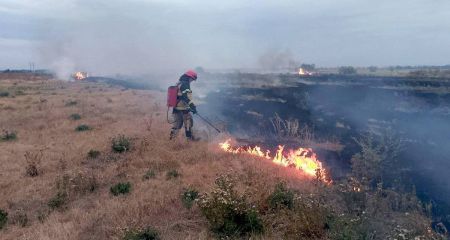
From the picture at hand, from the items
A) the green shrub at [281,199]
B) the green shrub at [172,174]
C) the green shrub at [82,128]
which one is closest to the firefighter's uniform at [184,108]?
the green shrub at [172,174]

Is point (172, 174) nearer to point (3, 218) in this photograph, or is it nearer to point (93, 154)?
point (93, 154)

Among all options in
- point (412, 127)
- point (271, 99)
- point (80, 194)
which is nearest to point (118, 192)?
point (80, 194)

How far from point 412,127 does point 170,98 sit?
11.3 meters

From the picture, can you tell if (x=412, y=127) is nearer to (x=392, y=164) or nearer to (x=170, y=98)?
(x=392, y=164)

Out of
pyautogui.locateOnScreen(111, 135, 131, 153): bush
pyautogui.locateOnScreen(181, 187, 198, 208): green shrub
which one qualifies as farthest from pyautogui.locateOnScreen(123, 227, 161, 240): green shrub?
pyautogui.locateOnScreen(111, 135, 131, 153): bush

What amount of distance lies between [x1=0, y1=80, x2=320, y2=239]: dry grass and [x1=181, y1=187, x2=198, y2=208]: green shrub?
11 cm

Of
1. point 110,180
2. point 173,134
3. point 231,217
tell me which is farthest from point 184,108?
point 231,217

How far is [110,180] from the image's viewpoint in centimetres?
847

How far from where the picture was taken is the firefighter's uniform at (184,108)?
484 inches

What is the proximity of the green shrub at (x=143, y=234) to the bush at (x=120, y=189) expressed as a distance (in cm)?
232

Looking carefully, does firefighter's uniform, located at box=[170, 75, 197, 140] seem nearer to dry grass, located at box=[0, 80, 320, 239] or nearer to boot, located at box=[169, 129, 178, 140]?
boot, located at box=[169, 129, 178, 140]

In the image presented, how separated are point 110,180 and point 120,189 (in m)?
1.01

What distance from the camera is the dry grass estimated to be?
19.3 ft

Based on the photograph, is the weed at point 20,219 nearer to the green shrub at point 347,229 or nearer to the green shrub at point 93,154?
the green shrub at point 93,154
